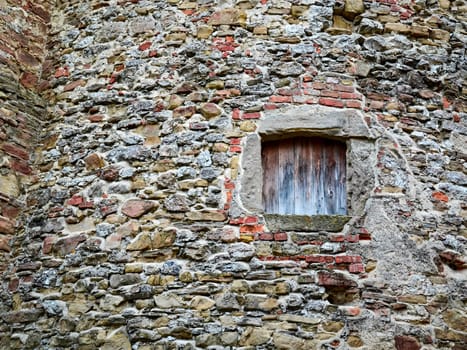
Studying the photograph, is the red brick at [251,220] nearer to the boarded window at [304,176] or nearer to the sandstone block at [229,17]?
the boarded window at [304,176]

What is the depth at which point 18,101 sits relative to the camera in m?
5.64

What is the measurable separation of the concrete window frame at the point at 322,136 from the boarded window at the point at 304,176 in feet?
0.30

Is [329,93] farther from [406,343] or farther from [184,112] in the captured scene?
[406,343]

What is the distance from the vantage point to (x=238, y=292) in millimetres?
4309

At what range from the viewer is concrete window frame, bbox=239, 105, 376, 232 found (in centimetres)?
465

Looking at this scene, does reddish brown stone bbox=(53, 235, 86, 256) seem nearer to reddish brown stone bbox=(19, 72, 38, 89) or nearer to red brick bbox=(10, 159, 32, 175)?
red brick bbox=(10, 159, 32, 175)

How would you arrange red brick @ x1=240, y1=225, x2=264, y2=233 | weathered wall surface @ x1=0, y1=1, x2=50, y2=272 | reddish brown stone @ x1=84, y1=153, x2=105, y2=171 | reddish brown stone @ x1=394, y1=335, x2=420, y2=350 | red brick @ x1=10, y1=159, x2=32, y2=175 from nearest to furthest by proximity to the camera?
1. reddish brown stone @ x1=394, y1=335, x2=420, y2=350
2. red brick @ x1=240, y1=225, x2=264, y2=233
3. reddish brown stone @ x1=84, y1=153, x2=105, y2=171
4. weathered wall surface @ x1=0, y1=1, x2=50, y2=272
5. red brick @ x1=10, y1=159, x2=32, y2=175

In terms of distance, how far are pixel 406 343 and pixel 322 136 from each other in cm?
172

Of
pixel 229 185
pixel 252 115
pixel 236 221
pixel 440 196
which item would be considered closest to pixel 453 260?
pixel 440 196

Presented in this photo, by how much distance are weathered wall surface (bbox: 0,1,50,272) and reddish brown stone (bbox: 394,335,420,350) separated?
331 centimetres

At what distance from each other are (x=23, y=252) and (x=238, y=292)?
1.98 m

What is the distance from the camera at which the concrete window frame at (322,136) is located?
15.3 ft

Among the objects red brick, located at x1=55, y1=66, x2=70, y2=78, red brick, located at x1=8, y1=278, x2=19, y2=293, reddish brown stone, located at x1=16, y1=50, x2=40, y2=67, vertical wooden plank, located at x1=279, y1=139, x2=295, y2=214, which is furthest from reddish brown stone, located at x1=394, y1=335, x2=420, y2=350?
reddish brown stone, located at x1=16, y1=50, x2=40, y2=67

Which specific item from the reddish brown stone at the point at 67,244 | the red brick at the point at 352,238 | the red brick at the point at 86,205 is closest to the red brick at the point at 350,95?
the red brick at the point at 352,238
